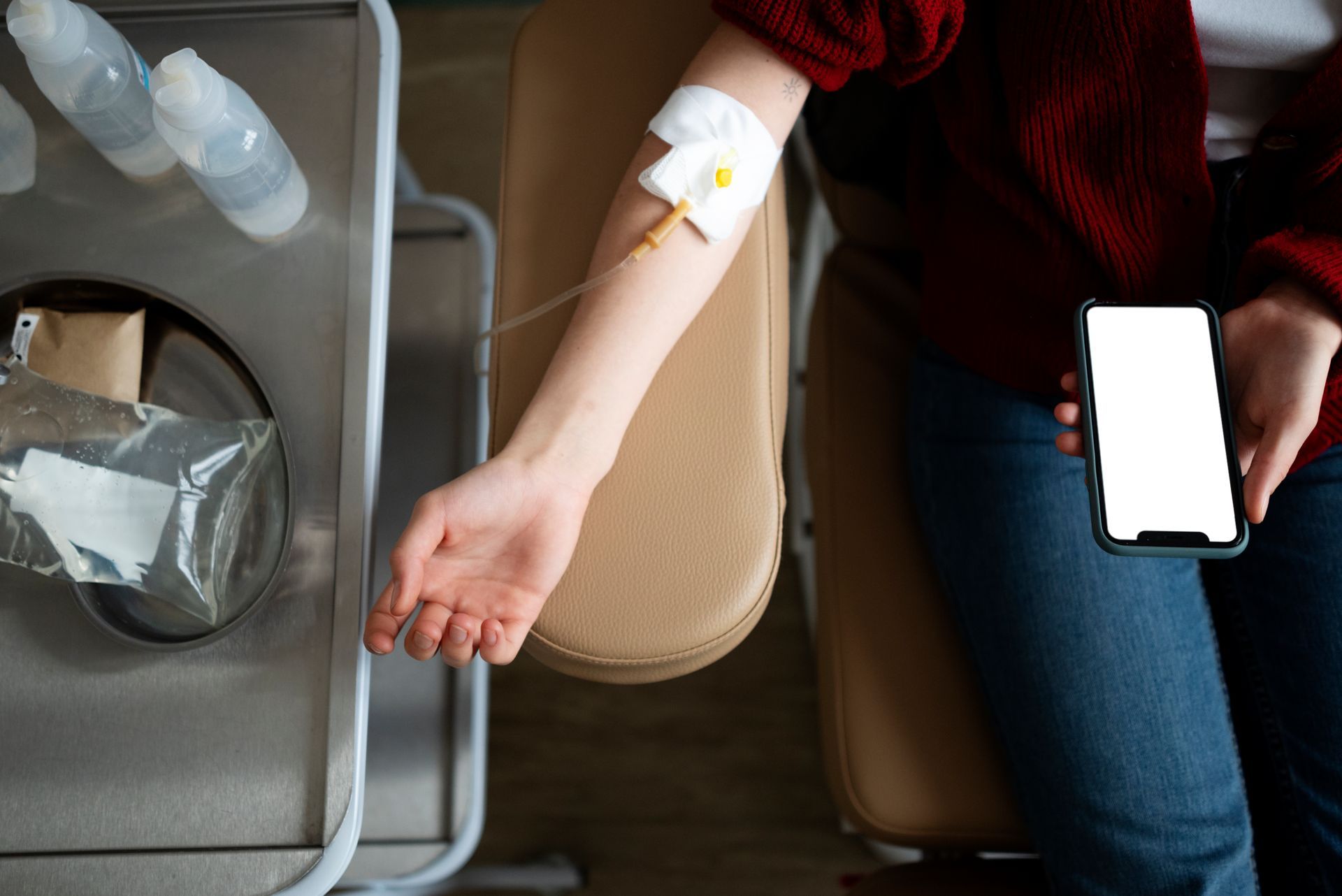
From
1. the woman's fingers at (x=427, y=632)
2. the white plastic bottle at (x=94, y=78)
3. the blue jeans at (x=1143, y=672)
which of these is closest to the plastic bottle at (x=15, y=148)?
the white plastic bottle at (x=94, y=78)

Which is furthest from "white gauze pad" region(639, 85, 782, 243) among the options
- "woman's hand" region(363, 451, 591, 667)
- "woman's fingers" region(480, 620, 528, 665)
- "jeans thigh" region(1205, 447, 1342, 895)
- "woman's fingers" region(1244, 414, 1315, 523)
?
"jeans thigh" region(1205, 447, 1342, 895)

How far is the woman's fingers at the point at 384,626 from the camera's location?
606 mm

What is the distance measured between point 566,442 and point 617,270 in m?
0.15

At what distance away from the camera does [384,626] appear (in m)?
0.61

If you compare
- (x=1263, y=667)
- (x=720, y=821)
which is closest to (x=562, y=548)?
(x=1263, y=667)

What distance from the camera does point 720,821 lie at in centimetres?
130

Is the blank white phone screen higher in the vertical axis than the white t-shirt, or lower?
lower

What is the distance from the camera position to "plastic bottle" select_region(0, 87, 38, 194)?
27.1 inches

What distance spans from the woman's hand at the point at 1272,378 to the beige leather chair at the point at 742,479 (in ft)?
0.75

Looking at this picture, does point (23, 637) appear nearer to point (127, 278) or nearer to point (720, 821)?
point (127, 278)

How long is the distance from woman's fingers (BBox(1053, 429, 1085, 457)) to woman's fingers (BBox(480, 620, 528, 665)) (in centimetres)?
48

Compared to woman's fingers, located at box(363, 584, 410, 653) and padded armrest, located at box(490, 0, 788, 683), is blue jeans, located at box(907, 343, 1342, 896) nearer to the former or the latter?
padded armrest, located at box(490, 0, 788, 683)

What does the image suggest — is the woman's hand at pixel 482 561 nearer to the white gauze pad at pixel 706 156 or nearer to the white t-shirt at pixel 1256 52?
the white gauze pad at pixel 706 156

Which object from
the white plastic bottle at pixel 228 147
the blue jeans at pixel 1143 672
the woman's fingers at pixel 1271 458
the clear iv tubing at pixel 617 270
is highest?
the white plastic bottle at pixel 228 147
